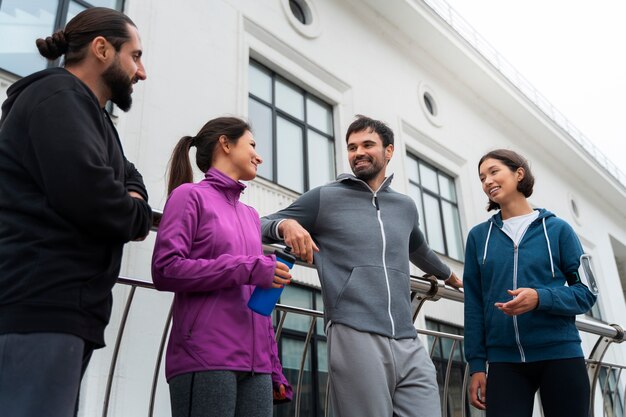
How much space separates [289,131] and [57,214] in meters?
9.17

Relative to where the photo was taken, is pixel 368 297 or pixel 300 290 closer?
pixel 368 297

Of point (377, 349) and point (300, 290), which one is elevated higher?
point (300, 290)

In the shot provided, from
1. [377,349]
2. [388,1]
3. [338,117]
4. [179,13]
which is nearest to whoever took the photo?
[377,349]

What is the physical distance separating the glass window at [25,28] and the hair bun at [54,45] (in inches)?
207

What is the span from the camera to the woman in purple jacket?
176cm

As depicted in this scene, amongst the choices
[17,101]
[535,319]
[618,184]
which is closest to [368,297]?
[535,319]

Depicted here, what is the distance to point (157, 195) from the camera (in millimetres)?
7188

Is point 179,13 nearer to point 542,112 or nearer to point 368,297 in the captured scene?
point 368,297

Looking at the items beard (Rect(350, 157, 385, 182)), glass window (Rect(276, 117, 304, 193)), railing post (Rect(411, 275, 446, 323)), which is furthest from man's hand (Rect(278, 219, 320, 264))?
glass window (Rect(276, 117, 304, 193))

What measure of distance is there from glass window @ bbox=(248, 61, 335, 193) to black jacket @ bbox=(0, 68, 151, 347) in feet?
25.6

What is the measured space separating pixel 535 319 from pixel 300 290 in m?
6.66

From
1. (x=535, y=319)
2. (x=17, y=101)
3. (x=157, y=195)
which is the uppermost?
(x=157, y=195)

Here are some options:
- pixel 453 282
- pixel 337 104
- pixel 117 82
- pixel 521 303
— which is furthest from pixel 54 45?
pixel 337 104

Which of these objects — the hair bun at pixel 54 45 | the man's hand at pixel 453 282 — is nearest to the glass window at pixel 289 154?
the man's hand at pixel 453 282
